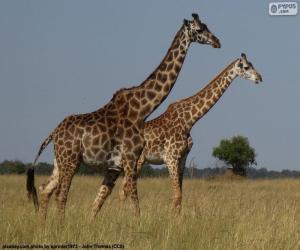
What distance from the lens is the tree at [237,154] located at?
4994 centimetres

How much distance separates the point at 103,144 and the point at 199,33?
2.47 metres

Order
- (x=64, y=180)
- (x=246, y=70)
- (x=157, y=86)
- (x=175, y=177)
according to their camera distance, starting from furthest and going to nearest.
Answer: (x=246, y=70)
(x=175, y=177)
(x=157, y=86)
(x=64, y=180)

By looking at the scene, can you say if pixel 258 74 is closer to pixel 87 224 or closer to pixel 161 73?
pixel 161 73

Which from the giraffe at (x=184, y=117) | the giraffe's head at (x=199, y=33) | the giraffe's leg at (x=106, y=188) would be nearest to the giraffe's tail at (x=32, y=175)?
the giraffe's leg at (x=106, y=188)

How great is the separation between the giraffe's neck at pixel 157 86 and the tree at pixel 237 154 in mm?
39665

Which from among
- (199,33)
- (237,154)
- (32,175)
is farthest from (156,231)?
(237,154)

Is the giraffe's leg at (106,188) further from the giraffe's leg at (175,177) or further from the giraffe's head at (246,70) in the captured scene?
the giraffe's head at (246,70)

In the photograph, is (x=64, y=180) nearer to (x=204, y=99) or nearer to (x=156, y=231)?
(x=156, y=231)

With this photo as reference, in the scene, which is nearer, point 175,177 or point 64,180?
point 64,180

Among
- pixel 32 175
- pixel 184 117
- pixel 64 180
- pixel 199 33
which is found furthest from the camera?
pixel 184 117

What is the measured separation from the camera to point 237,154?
164 ft

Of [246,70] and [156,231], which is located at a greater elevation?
[246,70]

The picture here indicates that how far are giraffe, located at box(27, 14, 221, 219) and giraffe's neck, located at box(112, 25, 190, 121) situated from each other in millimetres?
15

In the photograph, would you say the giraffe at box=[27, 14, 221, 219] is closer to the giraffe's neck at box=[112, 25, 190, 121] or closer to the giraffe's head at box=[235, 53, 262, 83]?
the giraffe's neck at box=[112, 25, 190, 121]
